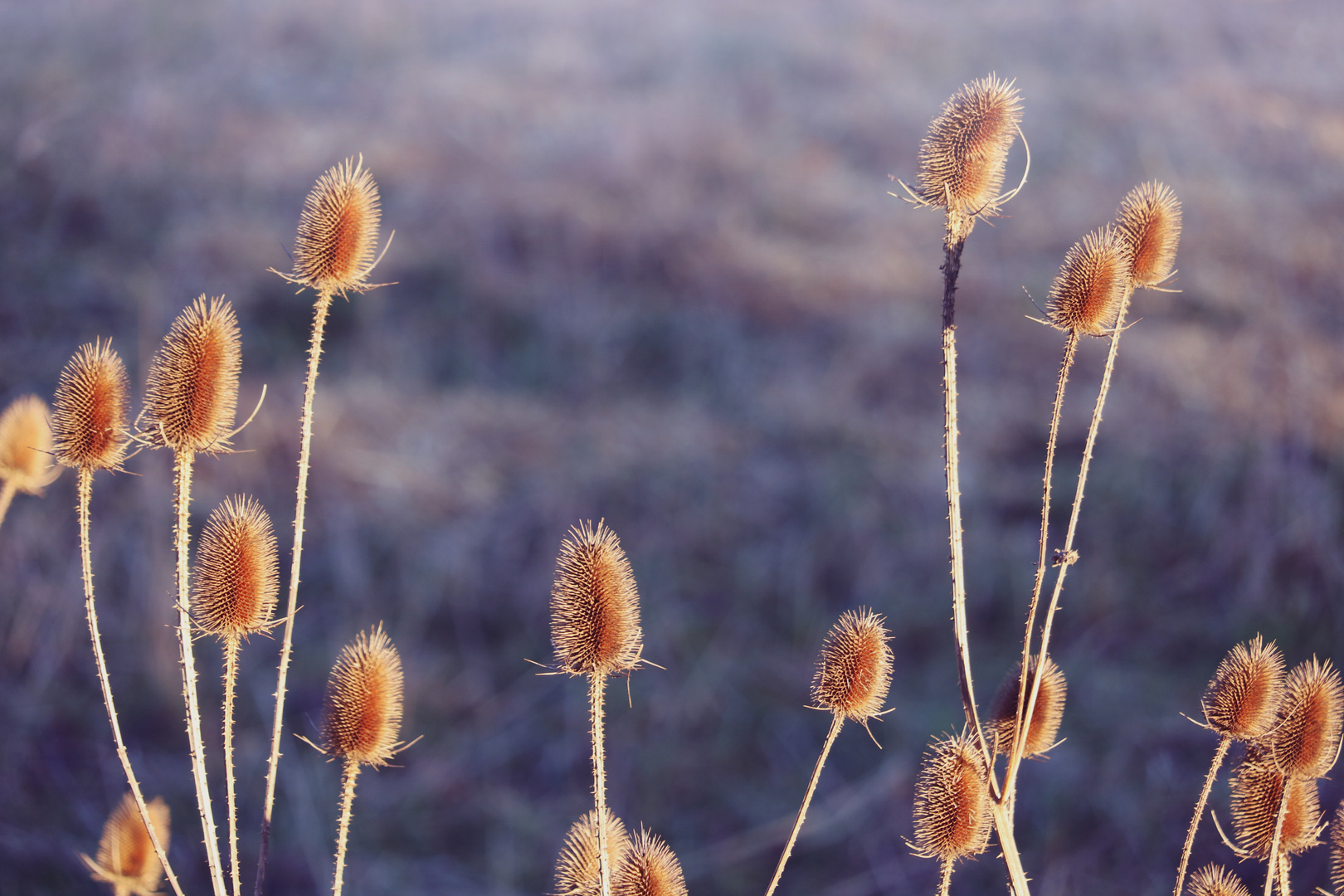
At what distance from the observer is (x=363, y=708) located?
4.43 feet

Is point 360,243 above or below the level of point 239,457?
below

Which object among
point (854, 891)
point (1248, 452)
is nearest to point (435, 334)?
point (854, 891)

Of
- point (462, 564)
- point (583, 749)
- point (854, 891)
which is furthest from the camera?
point (462, 564)

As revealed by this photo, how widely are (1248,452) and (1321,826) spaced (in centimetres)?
528

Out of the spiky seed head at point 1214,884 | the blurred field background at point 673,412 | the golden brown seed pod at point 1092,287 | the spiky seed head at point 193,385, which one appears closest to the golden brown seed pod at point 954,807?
the spiky seed head at point 1214,884

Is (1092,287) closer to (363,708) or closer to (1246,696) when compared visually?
(1246,696)

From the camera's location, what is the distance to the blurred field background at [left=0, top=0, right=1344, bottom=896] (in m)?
4.82

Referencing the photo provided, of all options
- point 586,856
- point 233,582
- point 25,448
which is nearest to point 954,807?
point 586,856

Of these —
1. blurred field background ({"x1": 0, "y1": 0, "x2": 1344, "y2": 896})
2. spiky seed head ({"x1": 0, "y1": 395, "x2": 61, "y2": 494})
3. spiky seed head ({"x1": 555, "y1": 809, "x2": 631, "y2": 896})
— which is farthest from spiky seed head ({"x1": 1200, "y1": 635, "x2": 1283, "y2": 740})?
blurred field background ({"x1": 0, "y1": 0, "x2": 1344, "y2": 896})

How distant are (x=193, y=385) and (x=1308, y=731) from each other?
1.49 m

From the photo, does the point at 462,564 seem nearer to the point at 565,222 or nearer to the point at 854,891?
the point at 854,891

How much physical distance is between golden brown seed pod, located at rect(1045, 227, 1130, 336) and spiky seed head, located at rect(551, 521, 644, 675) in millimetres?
657

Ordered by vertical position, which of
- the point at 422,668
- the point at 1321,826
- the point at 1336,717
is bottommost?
the point at 1321,826

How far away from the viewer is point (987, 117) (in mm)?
1270
